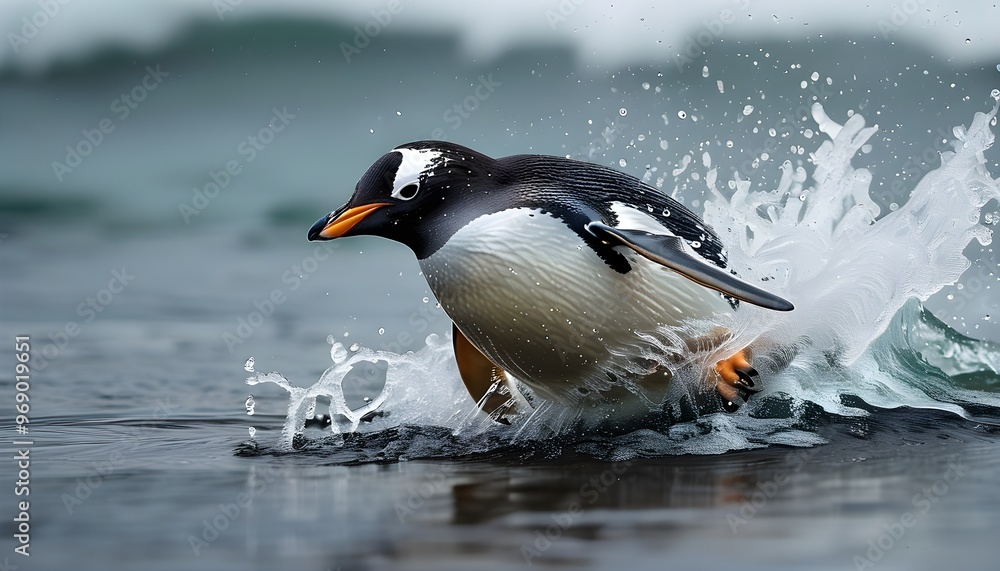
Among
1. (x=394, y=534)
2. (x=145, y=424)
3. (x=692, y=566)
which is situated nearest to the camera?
(x=692, y=566)

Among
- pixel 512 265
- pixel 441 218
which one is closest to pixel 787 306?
pixel 512 265

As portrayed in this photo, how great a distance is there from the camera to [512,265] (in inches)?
137

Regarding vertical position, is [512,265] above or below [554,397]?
above

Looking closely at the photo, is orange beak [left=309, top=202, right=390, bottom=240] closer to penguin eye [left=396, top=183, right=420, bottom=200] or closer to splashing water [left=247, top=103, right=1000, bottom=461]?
penguin eye [left=396, top=183, right=420, bottom=200]

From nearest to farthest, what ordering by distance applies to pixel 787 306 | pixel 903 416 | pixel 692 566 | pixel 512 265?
pixel 692 566 < pixel 787 306 < pixel 512 265 < pixel 903 416

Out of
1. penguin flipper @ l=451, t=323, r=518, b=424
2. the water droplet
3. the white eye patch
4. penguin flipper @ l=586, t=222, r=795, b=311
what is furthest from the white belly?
the water droplet

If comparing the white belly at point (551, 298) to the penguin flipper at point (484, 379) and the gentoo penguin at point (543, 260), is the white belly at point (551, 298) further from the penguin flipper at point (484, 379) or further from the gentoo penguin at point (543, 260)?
the penguin flipper at point (484, 379)

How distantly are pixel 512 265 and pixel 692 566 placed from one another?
1721 millimetres

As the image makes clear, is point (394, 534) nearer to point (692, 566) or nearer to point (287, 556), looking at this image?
point (287, 556)

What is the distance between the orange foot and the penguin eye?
48.8 inches

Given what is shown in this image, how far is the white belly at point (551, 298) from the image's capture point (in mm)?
3506

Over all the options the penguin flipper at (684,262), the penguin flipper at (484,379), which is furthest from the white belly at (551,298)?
the penguin flipper at (484,379)

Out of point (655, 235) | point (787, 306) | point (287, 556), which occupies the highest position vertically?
point (655, 235)

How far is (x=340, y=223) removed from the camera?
351cm
